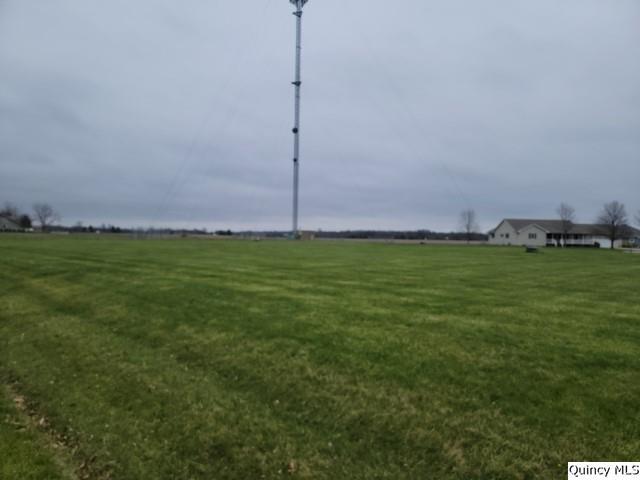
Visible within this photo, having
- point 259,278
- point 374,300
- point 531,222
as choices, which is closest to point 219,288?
point 259,278

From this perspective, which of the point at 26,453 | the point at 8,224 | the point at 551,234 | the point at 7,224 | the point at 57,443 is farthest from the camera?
the point at 8,224

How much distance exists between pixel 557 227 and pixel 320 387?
10314 cm

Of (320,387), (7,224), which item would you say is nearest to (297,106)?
(320,387)

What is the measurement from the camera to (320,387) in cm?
673

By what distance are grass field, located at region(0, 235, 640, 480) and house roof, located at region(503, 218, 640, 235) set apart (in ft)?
299

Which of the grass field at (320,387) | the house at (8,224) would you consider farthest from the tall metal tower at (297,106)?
the house at (8,224)

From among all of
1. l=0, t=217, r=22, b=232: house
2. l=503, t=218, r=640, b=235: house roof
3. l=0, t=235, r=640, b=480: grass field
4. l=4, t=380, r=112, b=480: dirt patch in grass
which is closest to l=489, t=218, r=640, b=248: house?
l=503, t=218, r=640, b=235: house roof

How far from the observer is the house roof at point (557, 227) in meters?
93.0

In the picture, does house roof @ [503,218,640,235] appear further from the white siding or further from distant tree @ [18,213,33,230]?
distant tree @ [18,213,33,230]

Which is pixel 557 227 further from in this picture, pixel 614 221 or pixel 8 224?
pixel 8 224

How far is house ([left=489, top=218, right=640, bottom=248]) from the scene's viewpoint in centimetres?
9238

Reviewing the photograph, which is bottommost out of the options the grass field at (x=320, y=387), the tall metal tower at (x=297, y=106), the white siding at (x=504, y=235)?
the grass field at (x=320, y=387)

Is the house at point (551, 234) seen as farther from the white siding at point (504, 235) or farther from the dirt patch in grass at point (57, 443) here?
the dirt patch in grass at point (57, 443)

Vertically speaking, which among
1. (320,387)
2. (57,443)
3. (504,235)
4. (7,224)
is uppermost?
(7,224)
